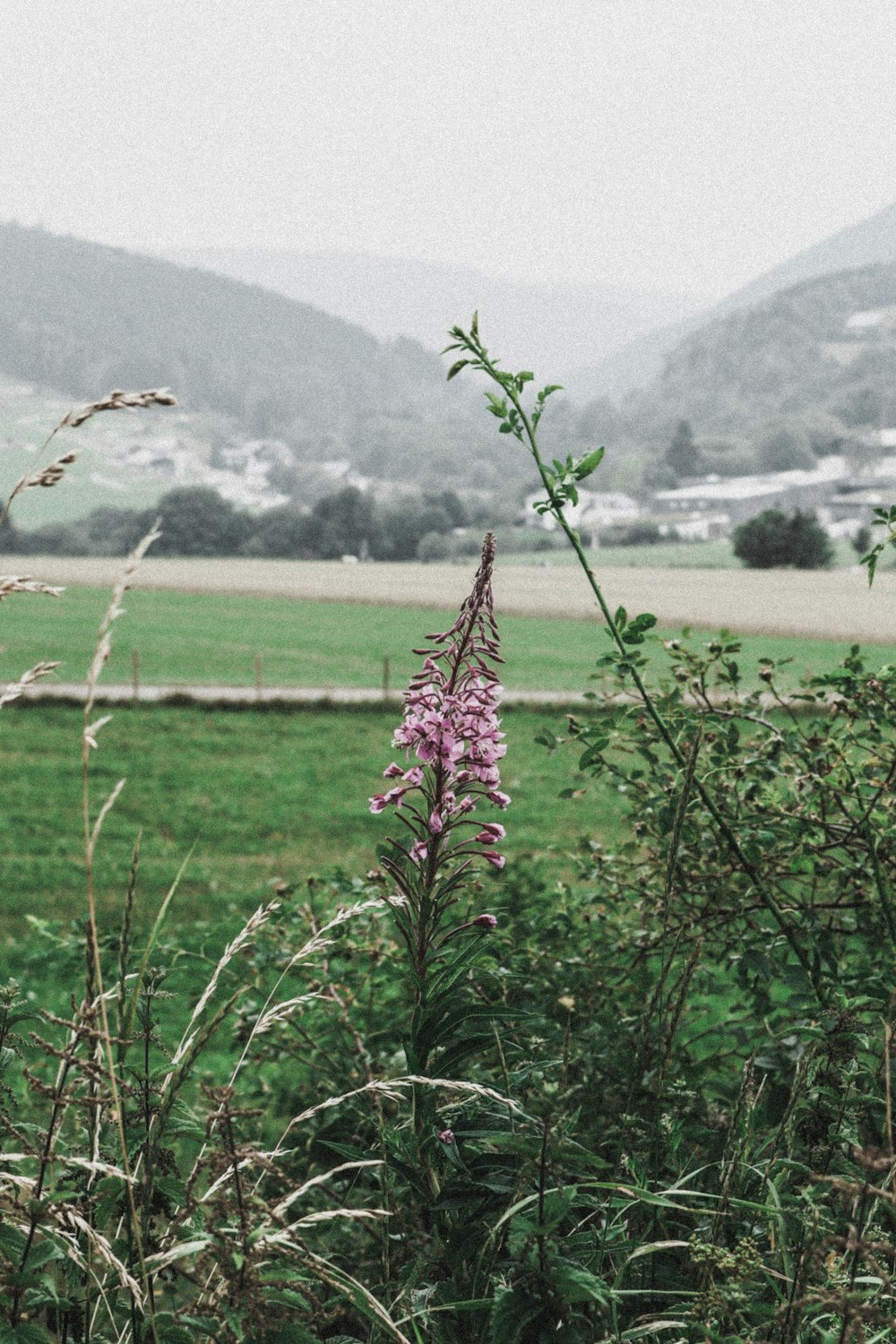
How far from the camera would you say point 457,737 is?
1941mm

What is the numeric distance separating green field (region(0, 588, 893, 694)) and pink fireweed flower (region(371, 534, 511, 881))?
74.8 feet

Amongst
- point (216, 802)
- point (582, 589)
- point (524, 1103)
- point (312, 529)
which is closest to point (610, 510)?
point (312, 529)

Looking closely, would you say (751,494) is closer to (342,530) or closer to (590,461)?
(342,530)

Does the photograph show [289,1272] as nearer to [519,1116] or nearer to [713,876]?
[519,1116]

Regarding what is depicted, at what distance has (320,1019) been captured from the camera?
3781mm

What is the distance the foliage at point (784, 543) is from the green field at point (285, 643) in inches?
931

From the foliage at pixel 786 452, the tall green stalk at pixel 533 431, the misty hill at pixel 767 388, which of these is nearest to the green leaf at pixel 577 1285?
the tall green stalk at pixel 533 431

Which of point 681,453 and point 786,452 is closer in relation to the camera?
Result: point 681,453

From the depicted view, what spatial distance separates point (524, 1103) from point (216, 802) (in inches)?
638

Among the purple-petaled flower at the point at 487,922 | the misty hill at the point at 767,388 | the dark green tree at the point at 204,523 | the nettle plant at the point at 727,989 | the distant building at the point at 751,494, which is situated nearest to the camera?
the nettle plant at the point at 727,989

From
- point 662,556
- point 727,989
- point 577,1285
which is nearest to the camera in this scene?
point 577,1285

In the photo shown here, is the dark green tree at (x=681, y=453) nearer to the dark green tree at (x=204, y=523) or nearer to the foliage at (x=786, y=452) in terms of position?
the foliage at (x=786, y=452)

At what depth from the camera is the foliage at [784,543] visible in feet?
234

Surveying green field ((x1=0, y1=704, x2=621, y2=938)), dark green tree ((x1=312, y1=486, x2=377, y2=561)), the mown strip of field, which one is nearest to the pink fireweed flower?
green field ((x1=0, y1=704, x2=621, y2=938))
